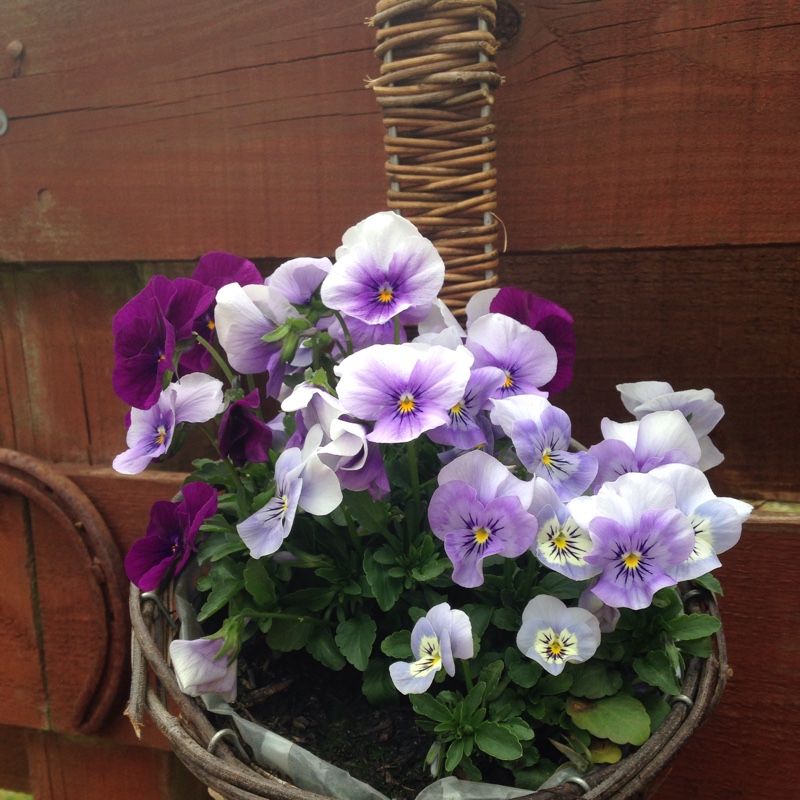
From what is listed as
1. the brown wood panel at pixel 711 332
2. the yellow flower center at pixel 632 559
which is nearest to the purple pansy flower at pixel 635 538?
the yellow flower center at pixel 632 559

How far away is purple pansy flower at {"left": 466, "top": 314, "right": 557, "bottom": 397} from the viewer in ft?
2.24

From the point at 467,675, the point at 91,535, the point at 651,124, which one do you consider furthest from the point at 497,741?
the point at 91,535

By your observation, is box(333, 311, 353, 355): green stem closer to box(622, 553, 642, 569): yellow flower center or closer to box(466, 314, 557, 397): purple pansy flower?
box(466, 314, 557, 397): purple pansy flower

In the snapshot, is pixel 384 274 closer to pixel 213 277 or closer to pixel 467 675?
pixel 213 277

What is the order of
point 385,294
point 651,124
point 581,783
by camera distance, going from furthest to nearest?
1. point 651,124
2. point 385,294
3. point 581,783

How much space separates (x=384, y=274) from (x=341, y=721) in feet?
1.41

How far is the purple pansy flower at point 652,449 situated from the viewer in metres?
0.64

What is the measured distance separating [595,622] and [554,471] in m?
0.13

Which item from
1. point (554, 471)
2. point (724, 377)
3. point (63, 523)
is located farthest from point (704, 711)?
point (63, 523)

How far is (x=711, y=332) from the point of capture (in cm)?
97

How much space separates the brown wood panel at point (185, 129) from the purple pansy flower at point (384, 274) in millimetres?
436

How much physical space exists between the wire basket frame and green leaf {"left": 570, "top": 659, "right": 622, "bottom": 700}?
1.24 ft

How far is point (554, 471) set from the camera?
0.63m

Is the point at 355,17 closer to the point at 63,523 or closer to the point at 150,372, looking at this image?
the point at 150,372
